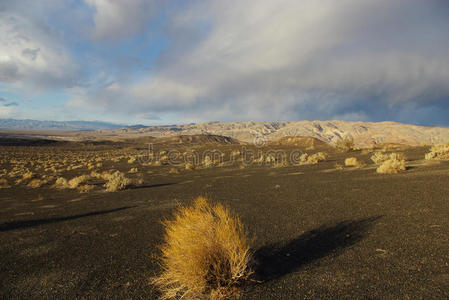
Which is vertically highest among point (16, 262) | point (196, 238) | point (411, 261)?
point (196, 238)

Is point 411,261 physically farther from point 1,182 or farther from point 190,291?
point 1,182

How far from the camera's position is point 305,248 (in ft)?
14.4

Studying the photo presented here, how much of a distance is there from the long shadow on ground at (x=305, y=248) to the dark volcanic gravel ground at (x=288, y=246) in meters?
0.02

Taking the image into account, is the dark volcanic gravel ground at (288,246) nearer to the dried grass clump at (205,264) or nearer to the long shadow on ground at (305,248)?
the long shadow on ground at (305,248)

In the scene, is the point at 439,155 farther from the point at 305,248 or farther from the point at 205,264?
the point at 205,264

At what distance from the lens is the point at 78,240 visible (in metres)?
5.55

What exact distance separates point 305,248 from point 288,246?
1.08ft

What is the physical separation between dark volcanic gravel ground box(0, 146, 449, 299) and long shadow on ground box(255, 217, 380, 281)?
18 mm

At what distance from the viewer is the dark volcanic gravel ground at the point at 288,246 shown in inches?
127

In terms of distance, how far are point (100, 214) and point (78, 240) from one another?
247 cm

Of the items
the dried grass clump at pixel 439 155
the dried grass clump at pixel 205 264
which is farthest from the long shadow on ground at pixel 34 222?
the dried grass clump at pixel 439 155

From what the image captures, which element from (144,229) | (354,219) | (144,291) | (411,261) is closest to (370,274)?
(411,261)

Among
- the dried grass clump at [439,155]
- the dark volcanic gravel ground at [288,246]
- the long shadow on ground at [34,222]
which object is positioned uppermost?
the dried grass clump at [439,155]

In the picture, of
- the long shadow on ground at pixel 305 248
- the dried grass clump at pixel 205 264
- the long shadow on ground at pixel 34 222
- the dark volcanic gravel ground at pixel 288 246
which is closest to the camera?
the dried grass clump at pixel 205 264
